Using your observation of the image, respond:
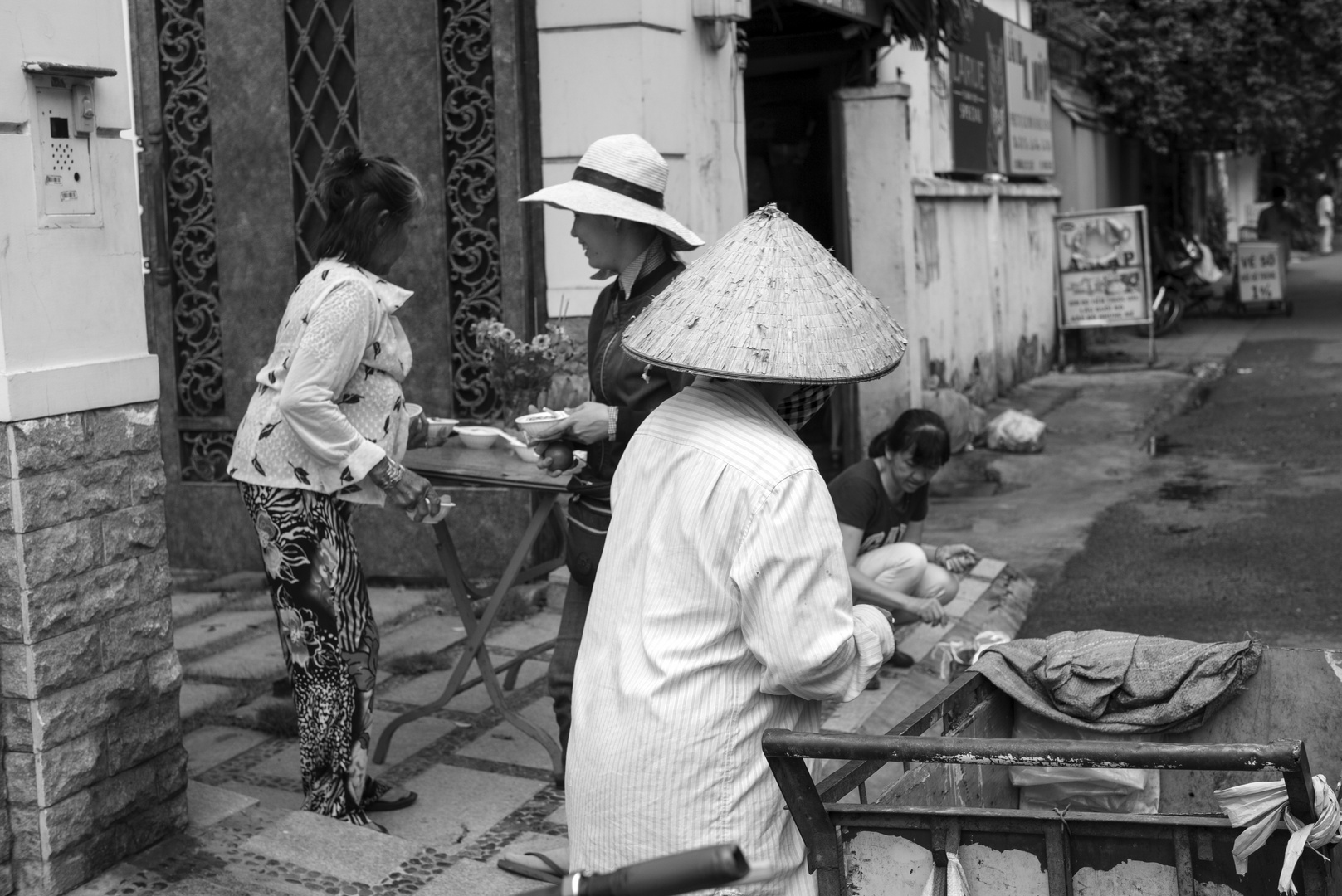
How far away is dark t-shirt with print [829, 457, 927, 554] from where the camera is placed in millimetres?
5500

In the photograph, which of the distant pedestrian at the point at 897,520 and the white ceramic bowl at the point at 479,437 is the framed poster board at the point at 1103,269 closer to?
the distant pedestrian at the point at 897,520

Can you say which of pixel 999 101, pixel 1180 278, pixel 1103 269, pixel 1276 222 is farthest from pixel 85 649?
pixel 1276 222

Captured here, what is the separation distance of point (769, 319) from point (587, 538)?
1.87 m

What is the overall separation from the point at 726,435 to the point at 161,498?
2.05 m

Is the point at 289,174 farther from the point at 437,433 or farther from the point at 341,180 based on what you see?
the point at 341,180

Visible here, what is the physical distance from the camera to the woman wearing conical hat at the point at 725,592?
229 cm

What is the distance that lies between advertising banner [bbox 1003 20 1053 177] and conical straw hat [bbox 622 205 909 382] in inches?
517

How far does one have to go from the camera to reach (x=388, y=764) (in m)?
4.84

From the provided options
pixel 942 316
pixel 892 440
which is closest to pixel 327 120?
pixel 892 440

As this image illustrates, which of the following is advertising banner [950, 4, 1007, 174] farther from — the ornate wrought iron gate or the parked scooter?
the ornate wrought iron gate

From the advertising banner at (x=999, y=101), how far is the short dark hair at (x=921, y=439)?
7599mm

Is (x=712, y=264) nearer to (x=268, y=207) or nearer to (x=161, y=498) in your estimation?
(x=161, y=498)

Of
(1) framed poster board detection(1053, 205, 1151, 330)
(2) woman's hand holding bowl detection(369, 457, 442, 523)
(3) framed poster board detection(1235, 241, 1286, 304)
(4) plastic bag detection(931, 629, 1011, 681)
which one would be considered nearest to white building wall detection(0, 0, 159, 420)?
(2) woman's hand holding bowl detection(369, 457, 442, 523)

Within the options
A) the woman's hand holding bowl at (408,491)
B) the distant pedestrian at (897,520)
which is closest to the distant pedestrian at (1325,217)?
the distant pedestrian at (897,520)
